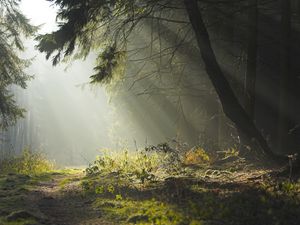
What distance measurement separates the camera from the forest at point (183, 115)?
6.22 m

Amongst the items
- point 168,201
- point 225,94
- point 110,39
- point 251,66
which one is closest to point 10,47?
point 110,39

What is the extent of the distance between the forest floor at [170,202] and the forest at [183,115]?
0.02 meters

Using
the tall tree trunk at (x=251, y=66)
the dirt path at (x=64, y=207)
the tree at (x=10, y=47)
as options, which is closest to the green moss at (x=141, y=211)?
the dirt path at (x=64, y=207)

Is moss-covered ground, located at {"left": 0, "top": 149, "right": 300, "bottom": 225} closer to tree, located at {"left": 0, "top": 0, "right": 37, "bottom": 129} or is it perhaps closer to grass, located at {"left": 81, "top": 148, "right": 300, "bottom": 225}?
grass, located at {"left": 81, "top": 148, "right": 300, "bottom": 225}

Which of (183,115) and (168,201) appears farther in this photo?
(183,115)

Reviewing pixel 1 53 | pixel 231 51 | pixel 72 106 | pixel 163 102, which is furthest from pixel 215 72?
pixel 72 106

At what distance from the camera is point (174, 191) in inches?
289

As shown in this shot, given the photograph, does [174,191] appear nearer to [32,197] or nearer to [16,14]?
[32,197]

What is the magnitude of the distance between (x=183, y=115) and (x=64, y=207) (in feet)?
18.4

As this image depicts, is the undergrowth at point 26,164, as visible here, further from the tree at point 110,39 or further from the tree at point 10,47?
the tree at point 110,39

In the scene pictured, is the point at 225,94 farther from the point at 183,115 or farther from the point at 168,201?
the point at 183,115

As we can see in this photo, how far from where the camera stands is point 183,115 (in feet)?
39.7

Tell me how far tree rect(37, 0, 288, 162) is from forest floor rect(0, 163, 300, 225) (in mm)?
1198

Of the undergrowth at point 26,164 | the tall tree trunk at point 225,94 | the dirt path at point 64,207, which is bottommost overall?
the dirt path at point 64,207
